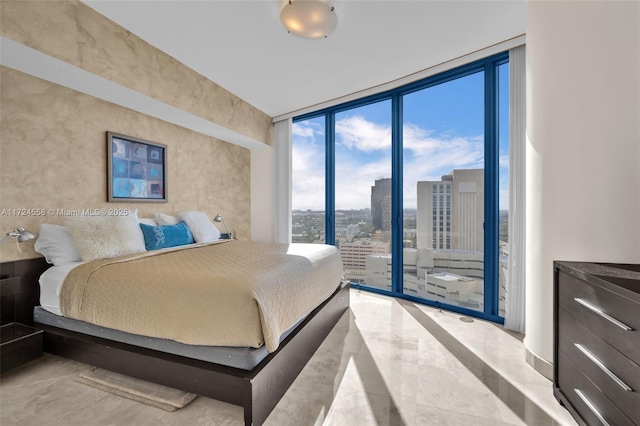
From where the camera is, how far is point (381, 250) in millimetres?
3803

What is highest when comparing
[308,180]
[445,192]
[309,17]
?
[309,17]

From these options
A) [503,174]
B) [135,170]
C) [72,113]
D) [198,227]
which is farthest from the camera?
[198,227]

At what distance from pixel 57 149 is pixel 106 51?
0.94 meters

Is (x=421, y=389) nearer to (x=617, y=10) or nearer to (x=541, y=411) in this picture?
(x=541, y=411)

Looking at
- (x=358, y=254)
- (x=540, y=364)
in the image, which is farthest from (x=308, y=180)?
(x=540, y=364)

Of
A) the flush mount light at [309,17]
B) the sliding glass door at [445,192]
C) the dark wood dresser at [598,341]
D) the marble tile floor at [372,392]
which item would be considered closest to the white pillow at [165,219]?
the marble tile floor at [372,392]

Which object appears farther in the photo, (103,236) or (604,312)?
(103,236)

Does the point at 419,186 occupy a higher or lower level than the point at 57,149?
lower

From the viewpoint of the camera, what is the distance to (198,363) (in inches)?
60.5

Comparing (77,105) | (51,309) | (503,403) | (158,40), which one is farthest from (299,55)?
(503,403)

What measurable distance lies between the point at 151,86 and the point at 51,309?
6.83ft

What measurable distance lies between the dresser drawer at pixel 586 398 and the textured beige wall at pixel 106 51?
3763mm

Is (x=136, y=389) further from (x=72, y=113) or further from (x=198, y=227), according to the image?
(x=72, y=113)

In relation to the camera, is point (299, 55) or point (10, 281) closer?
point (10, 281)
